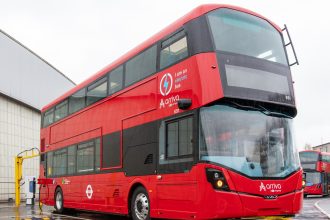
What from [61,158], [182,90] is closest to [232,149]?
[182,90]

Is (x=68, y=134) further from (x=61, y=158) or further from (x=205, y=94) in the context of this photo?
(x=205, y=94)

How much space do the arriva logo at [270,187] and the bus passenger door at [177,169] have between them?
48.4 inches

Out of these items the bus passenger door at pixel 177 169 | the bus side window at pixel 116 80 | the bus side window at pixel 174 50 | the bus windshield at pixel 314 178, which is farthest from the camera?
the bus windshield at pixel 314 178

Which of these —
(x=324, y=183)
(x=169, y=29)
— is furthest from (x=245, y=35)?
(x=324, y=183)

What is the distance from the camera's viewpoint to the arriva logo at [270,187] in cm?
820

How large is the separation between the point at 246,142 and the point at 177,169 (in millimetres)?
1478

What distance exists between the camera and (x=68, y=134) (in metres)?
15.5

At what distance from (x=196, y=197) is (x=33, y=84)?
27.8m

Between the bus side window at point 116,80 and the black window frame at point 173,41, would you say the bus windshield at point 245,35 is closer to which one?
the black window frame at point 173,41

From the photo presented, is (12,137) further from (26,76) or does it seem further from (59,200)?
(59,200)

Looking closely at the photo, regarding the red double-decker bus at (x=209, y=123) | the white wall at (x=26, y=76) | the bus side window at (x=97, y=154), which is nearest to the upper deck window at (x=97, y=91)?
the bus side window at (x=97, y=154)

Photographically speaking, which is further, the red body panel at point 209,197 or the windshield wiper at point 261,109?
the windshield wiper at point 261,109

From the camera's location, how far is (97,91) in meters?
13.5

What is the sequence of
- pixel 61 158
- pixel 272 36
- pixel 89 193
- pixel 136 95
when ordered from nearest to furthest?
pixel 272 36, pixel 136 95, pixel 89 193, pixel 61 158
